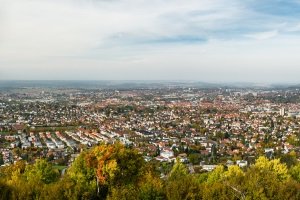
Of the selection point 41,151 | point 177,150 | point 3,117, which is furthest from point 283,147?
point 3,117

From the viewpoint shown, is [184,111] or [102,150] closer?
[102,150]

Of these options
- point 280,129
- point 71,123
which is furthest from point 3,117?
point 280,129

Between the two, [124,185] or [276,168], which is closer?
[124,185]

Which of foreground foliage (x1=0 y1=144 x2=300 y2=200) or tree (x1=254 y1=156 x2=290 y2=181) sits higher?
foreground foliage (x1=0 y1=144 x2=300 y2=200)

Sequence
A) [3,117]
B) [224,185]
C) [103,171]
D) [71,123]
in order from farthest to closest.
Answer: [3,117] → [71,123] → [103,171] → [224,185]

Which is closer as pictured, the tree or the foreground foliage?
the foreground foliage

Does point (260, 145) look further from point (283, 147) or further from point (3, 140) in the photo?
point (3, 140)

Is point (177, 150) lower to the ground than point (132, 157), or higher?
lower

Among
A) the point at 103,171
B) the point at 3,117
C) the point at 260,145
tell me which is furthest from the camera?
the point at 3,117

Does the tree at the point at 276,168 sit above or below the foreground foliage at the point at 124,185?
below

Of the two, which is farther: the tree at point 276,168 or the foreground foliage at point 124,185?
the tree at point 276,168

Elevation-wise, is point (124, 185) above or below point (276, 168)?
above
